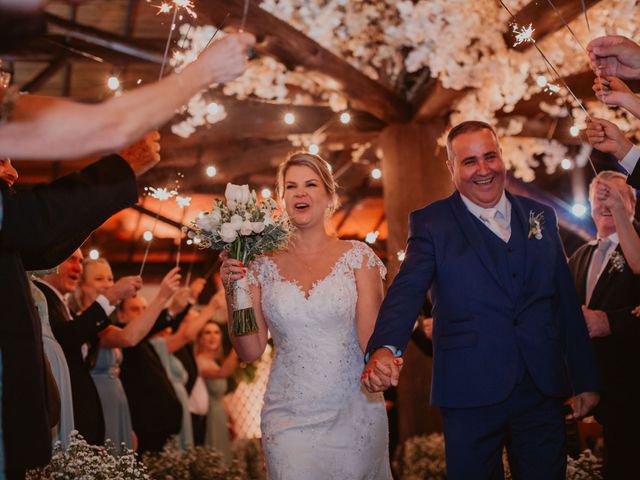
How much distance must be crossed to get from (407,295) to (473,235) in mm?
370

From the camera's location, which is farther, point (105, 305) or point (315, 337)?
point (105, 305)

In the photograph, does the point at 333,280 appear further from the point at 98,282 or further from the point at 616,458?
the point at 98,282

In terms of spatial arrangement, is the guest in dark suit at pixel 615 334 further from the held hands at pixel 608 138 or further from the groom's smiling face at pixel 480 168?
the groom's smiling face at pixel 480 168

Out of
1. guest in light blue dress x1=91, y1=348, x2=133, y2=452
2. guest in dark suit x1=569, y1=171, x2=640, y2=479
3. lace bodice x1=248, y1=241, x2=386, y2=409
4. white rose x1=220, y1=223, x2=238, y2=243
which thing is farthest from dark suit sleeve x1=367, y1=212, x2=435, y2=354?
guest in light blue dress x1=91, y1=348, x2=133, y2=452

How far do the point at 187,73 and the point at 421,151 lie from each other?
430cm

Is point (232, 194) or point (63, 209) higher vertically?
point (232, 194)

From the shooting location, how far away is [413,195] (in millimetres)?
6062

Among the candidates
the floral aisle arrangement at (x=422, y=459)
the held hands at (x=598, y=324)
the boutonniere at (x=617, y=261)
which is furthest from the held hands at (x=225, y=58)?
the floral aisle arrangement at (x=422, y=459)

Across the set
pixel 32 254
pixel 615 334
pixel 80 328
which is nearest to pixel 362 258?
pixel 615 334

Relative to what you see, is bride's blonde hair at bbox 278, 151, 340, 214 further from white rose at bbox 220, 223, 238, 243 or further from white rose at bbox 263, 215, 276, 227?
white rose at bbox 220, 223, 238, 243

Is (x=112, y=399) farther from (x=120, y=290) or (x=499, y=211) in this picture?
(x=499, y=211)

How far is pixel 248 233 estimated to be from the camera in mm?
3361

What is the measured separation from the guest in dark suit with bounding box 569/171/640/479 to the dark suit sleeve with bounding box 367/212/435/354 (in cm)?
116

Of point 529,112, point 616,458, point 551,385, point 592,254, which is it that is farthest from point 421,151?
point 551,385
